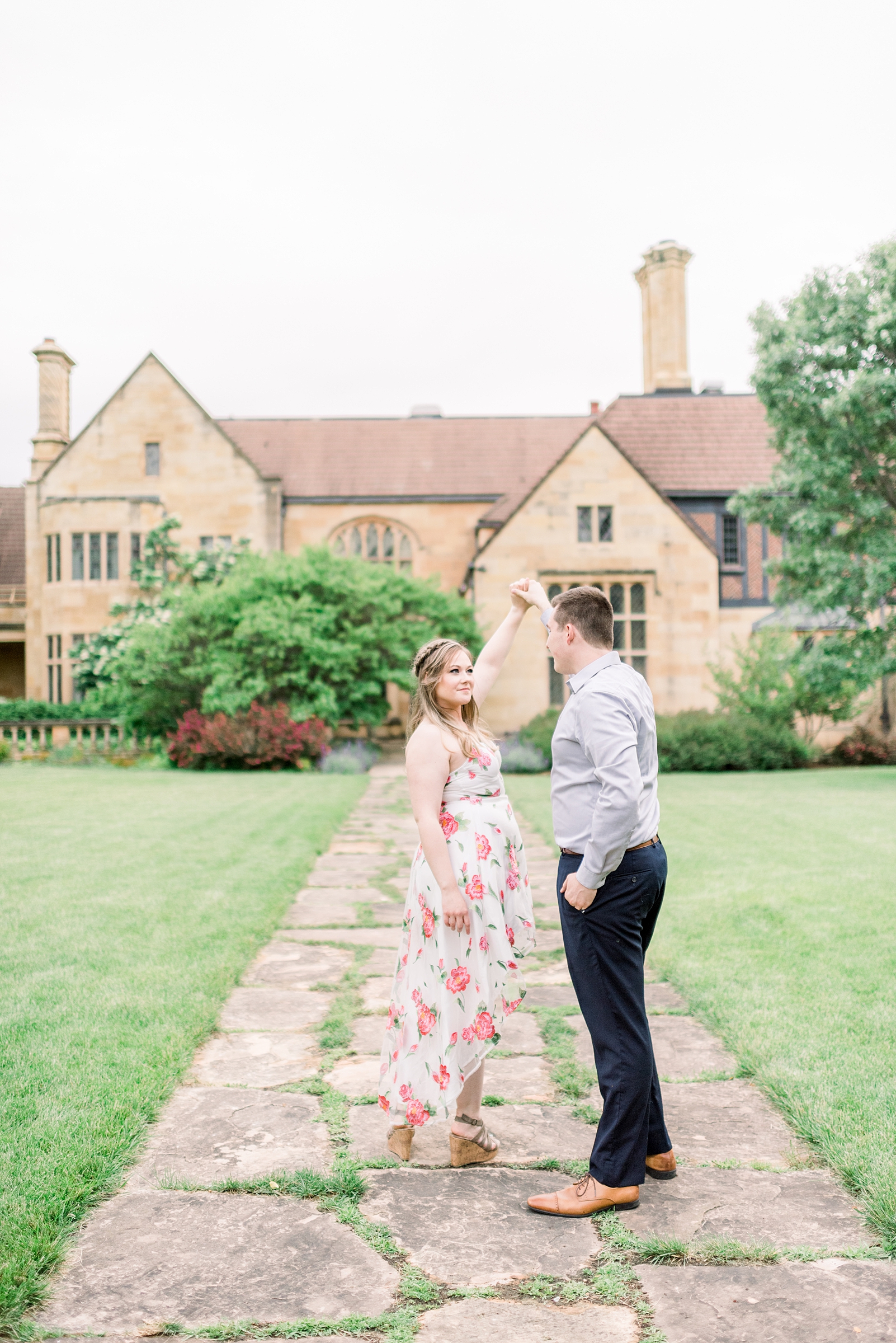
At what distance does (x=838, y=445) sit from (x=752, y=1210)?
55.4ft

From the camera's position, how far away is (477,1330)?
7.97 feet

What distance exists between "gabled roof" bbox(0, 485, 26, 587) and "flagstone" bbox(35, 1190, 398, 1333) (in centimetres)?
3586

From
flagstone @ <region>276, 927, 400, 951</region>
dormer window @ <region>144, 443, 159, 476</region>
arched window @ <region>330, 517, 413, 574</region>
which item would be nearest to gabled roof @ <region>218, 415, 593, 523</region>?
arched window @ <region>330, 517, 413, 574</region>

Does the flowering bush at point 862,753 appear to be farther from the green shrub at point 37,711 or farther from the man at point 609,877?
the man at point 609,877

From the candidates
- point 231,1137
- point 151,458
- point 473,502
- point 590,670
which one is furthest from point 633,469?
point 231,1137

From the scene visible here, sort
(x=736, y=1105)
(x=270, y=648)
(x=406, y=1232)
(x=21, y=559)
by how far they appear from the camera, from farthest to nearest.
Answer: (x=21, y=559), (x=270, y=648), (x=736, y=1105), (x=406, y=1232)

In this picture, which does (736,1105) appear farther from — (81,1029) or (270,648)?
(270,648)

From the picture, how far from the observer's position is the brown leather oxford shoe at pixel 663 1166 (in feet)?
10.7

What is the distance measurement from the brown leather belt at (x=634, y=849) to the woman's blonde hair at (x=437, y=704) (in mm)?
525

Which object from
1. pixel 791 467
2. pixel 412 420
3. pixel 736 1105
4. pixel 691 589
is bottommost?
pixel 736 1105

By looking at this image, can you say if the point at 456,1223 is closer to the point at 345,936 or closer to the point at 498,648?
the point at 498,648

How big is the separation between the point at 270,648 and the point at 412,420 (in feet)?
50.3

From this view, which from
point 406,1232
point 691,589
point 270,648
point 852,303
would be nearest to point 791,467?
point 852,303

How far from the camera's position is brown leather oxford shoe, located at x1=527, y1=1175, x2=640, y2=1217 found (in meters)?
3.00
